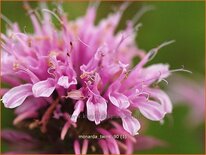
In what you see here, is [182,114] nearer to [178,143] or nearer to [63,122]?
[178,143]

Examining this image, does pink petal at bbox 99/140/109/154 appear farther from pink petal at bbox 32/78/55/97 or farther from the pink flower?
pink petal at bbox 32/78/55/97

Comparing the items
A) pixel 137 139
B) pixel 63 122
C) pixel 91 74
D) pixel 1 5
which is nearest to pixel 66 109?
pixel 63 122

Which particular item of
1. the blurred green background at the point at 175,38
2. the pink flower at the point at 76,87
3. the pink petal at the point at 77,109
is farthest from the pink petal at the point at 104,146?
the blurred green background at the point at 175,38

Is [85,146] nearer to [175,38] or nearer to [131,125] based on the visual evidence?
[131,125]

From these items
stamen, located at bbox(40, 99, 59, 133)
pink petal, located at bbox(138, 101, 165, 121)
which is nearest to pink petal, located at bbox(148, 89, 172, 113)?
pink petal, located at bbox(138, 101, 165, 121)

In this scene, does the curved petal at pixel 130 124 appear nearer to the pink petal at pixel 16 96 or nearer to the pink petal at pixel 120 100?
the pink petal at pixel 120 100

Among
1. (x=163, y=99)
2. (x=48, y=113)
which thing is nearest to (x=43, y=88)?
(x=48, y=113)

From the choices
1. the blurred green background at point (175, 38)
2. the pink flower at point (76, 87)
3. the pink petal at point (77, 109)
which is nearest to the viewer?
the pink petal at point (77, 109)
